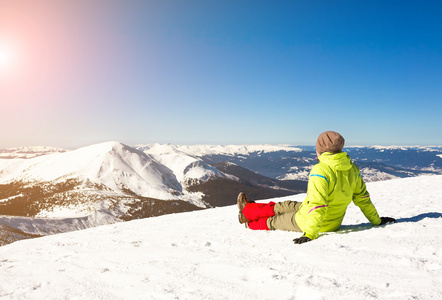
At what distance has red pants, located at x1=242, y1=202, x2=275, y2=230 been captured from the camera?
247 inches

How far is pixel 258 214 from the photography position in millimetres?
6461

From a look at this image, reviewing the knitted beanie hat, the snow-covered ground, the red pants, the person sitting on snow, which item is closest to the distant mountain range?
the snow-covered ground

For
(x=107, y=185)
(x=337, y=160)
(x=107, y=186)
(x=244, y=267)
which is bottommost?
(x=107, y=186)

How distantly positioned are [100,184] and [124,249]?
128883mm

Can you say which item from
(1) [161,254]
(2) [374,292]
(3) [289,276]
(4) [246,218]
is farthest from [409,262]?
(1) [161,254]

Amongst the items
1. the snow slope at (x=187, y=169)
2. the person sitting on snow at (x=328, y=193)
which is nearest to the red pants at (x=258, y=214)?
the person sitting on snow at (x=328, y=193)

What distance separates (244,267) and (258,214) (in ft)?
9.04

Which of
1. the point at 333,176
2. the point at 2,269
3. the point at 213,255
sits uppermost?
the point at 333,176

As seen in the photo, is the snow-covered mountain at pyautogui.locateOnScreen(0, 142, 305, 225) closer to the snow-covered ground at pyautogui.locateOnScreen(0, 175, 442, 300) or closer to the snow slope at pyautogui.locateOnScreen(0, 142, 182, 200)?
the snow slope at pyautogui.locateOnScreen(0, 142, 182, 200)

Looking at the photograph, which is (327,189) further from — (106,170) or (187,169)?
(187,169)

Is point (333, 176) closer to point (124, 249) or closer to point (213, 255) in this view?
point (213, 255)

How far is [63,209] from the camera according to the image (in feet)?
273

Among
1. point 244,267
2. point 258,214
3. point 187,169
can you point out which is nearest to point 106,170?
point 187,169

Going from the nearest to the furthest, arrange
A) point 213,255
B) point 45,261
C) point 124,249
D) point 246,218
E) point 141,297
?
point 141,297 < point 213,255 < point 45,261 < point 124,249 < point 246,218
